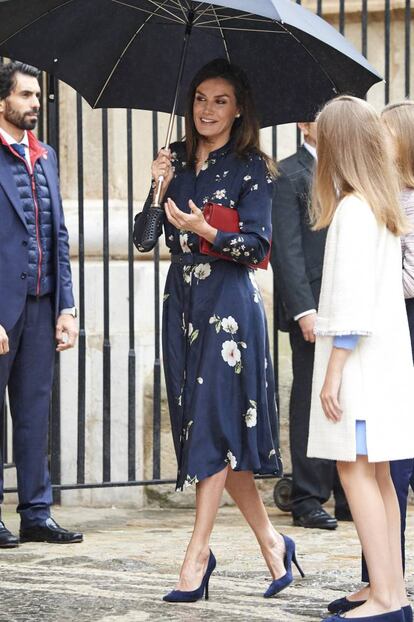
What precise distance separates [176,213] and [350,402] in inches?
34.5

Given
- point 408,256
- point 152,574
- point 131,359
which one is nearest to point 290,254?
point 131,359

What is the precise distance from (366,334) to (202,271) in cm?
85

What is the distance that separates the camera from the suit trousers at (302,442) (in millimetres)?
6195

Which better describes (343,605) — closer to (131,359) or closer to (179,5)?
(179,5)

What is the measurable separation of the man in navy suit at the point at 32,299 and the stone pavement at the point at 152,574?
0.26 metres

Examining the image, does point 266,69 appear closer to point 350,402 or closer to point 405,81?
point 350,402

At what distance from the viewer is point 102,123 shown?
6504 mm

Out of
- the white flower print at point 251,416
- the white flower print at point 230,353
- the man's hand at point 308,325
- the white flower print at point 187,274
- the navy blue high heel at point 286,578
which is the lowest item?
the navy blue high heel at point 286,578

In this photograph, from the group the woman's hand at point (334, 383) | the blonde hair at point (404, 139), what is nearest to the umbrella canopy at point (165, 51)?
the blonde hair at point (404, 139)

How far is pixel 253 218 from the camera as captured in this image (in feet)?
14.9

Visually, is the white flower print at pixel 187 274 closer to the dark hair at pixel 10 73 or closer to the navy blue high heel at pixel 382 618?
the navy blue high heel at pixel 382 618

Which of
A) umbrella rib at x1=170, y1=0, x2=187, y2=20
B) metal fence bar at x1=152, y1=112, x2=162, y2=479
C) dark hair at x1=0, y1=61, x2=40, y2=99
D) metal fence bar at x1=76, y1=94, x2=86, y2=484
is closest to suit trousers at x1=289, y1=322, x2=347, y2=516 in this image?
metal fence bar at x1=152, y1=112, x2=162, y2=479

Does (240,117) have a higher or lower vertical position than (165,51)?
lower

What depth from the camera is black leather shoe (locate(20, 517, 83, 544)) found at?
5668 mm
